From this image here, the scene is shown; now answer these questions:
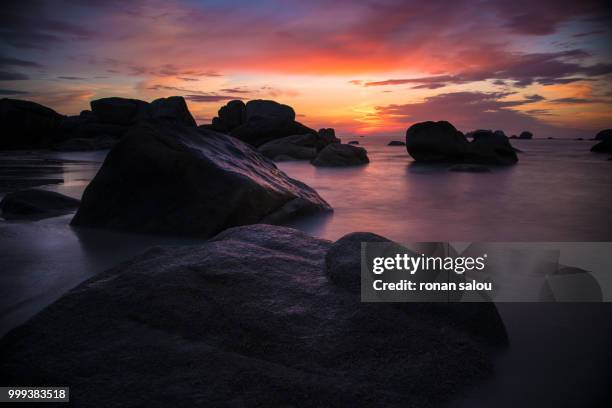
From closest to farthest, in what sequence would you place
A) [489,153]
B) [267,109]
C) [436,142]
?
1. [489,153]
2. [436,142]
3. [267,109]

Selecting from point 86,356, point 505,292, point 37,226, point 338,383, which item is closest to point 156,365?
point 86,356

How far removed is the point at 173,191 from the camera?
3.80 m

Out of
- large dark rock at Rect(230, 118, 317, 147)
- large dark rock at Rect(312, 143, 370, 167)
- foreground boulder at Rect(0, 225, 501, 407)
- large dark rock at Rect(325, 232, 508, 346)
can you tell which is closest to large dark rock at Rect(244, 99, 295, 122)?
large dark rock at Rect(230, 118, 317, 147)

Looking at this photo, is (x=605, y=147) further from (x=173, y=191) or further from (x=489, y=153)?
(x=173, y=191)

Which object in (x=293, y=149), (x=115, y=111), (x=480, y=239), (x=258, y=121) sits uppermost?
(x=115, y=111)

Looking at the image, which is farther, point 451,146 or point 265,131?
point 265,131

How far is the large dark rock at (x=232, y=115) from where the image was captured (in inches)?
1923

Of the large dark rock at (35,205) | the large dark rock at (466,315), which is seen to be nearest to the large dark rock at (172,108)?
the large dark rock at (35,205)

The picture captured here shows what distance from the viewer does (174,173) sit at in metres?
3.84

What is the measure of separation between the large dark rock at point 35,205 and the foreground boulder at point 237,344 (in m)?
3.20

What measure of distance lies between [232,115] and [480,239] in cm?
4763

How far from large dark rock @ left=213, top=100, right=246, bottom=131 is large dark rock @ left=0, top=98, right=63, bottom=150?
1849 centimetres

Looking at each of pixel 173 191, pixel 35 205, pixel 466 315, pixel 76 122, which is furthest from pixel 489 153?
pixel 76 122

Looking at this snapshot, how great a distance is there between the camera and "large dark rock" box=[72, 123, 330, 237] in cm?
366
